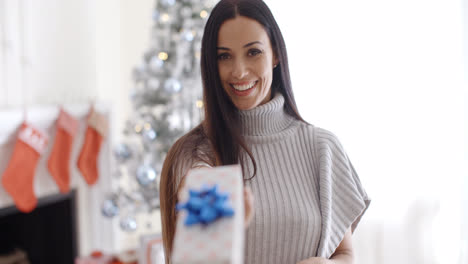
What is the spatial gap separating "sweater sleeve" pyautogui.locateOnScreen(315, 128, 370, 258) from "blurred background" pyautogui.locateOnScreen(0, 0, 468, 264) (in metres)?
1.15

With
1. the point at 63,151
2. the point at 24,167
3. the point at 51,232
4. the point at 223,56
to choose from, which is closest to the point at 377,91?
the point at 223,56

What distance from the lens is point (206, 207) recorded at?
0.66 metres

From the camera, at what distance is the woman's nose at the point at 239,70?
107cm

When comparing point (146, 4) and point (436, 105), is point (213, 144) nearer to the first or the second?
point (436, 105)

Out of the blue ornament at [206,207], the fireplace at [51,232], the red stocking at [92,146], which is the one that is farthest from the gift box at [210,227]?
the fireplace at [51,232]

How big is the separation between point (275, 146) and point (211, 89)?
0.24 metres

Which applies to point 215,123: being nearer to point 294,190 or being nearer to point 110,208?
point 294,190

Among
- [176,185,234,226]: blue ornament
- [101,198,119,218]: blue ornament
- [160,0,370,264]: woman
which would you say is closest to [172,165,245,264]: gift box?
[176,185,234,226]: blue ornament

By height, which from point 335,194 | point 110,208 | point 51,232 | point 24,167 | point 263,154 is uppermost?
point 263,154

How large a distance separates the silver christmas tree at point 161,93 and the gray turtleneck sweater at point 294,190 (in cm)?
115

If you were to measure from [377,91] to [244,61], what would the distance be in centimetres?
143

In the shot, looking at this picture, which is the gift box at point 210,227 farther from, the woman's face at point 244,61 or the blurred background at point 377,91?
the blurred background at point 377,91

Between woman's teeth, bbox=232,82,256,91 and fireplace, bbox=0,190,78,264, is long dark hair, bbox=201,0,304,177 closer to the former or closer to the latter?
woman's teeth, bbox=232,82,256,91

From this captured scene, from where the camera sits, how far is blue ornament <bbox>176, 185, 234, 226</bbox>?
2.14 ft
